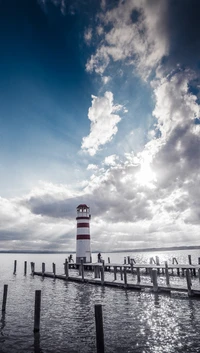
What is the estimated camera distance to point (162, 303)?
60.1 feet

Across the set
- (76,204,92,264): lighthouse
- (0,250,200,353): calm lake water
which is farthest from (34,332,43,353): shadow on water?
(76,204,92,264): lighthouse

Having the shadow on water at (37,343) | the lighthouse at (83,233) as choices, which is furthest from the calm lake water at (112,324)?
the lighthouse at (83,233)

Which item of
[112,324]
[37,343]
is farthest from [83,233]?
[37,343]

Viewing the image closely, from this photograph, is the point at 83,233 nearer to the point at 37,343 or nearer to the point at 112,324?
the point at 112,324

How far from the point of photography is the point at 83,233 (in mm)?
39812

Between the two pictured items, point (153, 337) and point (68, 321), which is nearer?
point (153, 337)

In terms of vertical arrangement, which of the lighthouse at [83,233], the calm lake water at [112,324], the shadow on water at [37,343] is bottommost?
the shadow on water at [37,343]

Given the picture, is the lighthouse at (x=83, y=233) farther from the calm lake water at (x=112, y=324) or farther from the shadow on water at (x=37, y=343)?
the shadow on water at (x=37, y=343)

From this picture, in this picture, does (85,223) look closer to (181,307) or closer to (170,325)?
(181,307)

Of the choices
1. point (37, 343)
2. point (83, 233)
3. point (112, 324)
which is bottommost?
point (37, 343)

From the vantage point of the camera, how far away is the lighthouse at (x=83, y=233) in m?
39.8

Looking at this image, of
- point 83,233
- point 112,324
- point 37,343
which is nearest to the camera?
point 37,343

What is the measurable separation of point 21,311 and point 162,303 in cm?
1057

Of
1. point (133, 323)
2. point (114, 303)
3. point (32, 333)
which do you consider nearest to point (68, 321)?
point (32, 333)
